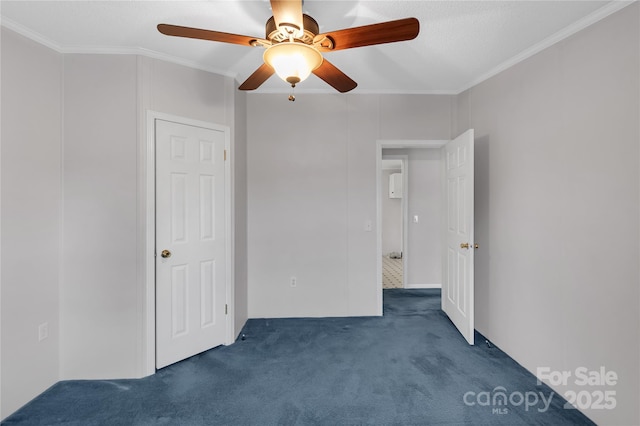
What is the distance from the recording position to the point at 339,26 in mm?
1951

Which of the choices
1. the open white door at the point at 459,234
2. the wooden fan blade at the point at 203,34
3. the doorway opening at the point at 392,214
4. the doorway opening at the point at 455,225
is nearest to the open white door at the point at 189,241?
the wooden fan blade at the point at 203,34

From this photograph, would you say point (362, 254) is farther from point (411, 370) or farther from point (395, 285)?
point (395, 285)

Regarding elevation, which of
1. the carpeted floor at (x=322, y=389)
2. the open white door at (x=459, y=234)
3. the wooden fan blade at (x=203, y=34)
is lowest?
the carpeted floor at (x=322, y=389)

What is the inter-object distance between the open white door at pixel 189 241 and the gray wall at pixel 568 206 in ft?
8.23

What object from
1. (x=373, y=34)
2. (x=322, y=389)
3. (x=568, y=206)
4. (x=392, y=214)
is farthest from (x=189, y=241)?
(x=392, y=214)

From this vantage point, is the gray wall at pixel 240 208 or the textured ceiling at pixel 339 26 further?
the gray wall at pixel 240 208

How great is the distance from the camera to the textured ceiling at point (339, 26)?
1.75m

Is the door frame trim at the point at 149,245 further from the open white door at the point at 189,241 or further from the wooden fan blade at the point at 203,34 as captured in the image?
the wooden fan blade at the point at 203,34

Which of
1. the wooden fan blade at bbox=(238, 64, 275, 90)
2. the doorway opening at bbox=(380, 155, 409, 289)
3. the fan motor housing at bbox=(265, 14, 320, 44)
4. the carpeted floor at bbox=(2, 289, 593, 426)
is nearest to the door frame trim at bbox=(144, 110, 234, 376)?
the carpeted floor at bbox=(2, 289, 593, 426)

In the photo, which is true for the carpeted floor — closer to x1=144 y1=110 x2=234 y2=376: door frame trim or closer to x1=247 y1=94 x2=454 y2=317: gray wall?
x1=144 y1=110 x2=234 y2=376: door frame trim

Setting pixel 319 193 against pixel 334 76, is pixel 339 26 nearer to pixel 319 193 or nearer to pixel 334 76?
pixel 334 76

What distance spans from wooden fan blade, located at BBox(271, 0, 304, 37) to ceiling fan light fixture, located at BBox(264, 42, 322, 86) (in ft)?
0.26

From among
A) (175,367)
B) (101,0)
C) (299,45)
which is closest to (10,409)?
(175,367)

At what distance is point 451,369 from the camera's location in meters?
2.28
